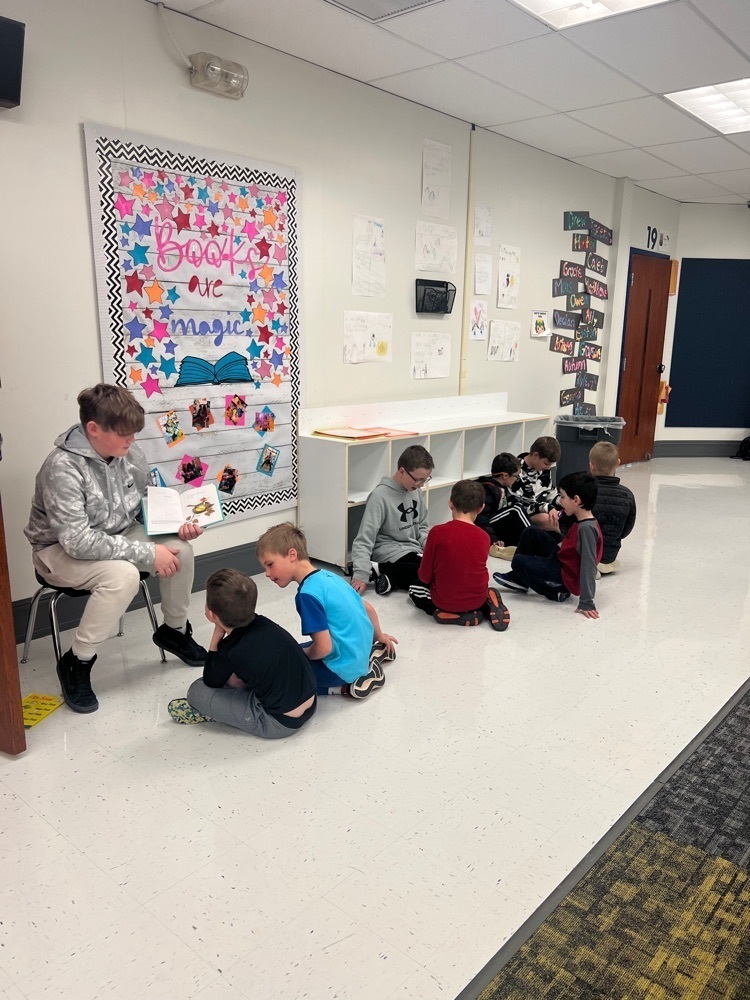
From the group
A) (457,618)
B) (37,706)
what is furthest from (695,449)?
(37,706)

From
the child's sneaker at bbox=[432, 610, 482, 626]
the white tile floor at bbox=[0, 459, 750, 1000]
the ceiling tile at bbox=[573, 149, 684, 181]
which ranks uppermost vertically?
the ceiling tile at bbox=[573, 149, 684, 181]

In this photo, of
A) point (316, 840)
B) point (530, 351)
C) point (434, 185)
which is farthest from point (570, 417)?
point (316, 840)

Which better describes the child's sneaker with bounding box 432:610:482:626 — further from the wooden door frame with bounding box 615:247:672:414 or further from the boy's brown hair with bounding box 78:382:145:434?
the wooden door frame with bounding box 615:247:672:414

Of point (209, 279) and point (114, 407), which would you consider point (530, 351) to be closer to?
point (209, 279)

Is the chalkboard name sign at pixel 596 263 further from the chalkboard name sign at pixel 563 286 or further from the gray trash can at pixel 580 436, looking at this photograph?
the gray trash can at pixel 580 436

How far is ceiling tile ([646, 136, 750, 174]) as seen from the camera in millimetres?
5426

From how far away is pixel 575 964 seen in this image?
5.19 ft

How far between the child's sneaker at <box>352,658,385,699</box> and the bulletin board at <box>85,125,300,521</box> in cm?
144

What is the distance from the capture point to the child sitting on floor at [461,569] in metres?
3.26

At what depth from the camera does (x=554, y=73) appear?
395 centimetres

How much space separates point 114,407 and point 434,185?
3.02 meters

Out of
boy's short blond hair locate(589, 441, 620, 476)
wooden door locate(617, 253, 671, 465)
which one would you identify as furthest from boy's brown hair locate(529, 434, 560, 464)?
wooden door locate(617, 253, 671, 465)

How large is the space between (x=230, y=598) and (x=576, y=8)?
295 centimetres

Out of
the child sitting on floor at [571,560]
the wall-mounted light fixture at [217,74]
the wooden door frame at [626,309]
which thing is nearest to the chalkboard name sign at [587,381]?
the wooden door frame at [626,309]
